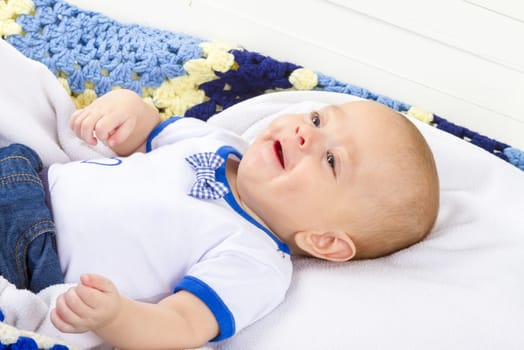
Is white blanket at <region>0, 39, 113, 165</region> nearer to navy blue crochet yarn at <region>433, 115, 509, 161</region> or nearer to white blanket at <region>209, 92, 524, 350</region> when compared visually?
white blanket at <region>209, 92, 524, 350</region>

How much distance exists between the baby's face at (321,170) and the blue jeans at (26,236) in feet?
0.93

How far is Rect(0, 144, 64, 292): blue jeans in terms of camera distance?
1012 millimetres

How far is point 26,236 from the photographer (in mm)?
1021

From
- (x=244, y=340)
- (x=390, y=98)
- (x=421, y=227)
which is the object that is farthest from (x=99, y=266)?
(x=390, y=98)

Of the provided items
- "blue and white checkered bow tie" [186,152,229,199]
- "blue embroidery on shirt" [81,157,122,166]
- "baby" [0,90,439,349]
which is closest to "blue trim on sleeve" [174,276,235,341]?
"baby" [0,90,439,349]

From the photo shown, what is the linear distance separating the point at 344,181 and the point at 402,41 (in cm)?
36

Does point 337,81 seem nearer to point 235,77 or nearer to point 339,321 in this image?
point 235,77

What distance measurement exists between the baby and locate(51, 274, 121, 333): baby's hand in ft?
0.48

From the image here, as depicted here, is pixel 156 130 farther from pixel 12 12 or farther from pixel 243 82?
pixel 12 12

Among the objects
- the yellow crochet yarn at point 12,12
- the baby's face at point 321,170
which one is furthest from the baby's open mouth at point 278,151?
the yellow crochet yarn at point 12,12

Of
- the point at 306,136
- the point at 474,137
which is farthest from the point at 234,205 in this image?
the point at 474,137

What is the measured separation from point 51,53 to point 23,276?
20.5 inches

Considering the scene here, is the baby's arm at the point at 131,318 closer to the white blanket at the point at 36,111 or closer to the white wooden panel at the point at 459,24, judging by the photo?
the white blanket at the point at 36,111

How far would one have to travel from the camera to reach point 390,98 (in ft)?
4.43
